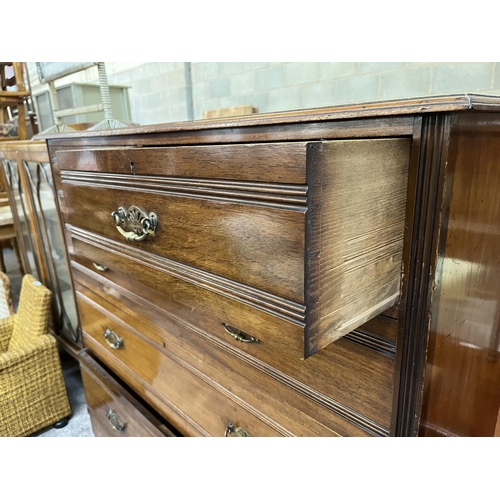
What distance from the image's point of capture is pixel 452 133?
0.33 meters

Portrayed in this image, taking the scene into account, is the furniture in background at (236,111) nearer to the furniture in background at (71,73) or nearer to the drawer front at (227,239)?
the furniture in background at (71,73)

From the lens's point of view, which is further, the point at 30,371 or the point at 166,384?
the point at 30,371

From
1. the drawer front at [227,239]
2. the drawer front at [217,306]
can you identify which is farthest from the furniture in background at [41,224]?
the drawer front at [227,239]

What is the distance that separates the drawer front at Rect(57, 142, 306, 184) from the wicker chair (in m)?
0.84

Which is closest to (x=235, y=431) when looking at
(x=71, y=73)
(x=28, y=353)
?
(x=28, y=353)

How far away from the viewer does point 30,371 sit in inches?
47.2

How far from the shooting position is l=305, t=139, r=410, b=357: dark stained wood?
12.4 inches

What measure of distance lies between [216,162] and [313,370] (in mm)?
299

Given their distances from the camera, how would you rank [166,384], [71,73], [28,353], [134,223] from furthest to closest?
[71,73] < [28,353] < [166,384] < [134,223]

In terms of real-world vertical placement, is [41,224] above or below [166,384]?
above

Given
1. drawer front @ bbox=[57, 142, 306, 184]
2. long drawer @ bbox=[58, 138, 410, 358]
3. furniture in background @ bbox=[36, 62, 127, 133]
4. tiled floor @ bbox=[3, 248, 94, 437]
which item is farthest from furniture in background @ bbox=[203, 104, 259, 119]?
tiled floor @ bbox=[3, 248, 94, 437]

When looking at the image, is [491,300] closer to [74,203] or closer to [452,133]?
[452,133]

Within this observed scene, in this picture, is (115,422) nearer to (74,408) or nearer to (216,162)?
(74,408)

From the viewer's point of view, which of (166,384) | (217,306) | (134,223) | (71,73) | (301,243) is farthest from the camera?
(71,73)
